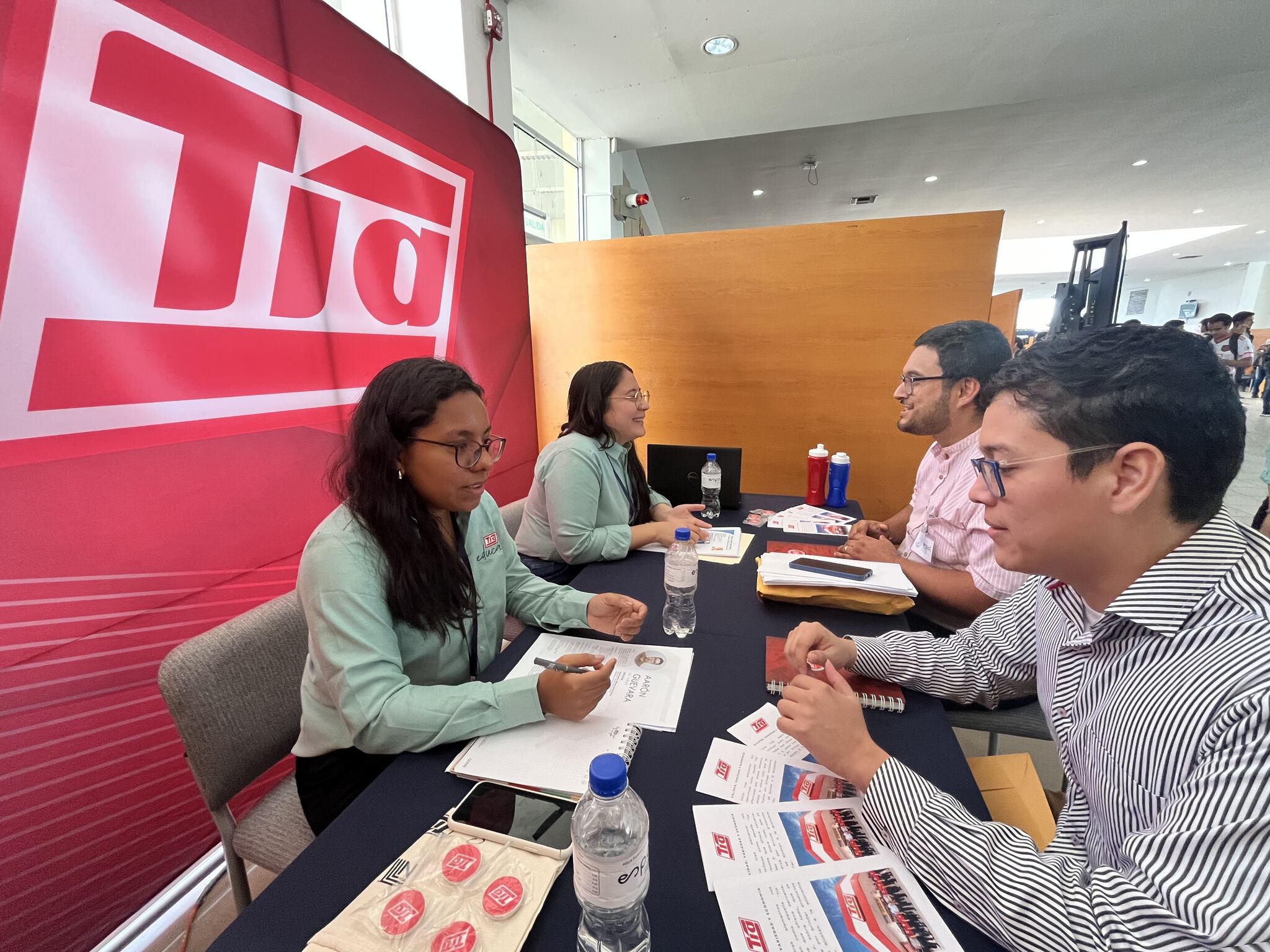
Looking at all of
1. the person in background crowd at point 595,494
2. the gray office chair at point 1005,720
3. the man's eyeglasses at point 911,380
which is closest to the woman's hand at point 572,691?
the person in background crowd at point 595,494

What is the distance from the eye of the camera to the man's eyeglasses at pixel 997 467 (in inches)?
29.3

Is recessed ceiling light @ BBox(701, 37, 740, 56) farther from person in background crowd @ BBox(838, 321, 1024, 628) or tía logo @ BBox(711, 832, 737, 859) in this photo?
tía logo @ BBox(711, 832, 737, 859)

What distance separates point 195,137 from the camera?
139cm

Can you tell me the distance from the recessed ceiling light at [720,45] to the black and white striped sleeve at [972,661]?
336 centimetres

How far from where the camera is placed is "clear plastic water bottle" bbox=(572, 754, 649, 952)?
56 cm

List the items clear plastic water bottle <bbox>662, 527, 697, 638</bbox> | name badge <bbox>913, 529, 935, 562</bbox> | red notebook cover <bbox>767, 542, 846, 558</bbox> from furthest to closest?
name badge <bbox>913, 529, 935, 562</bbox>, red notebook cover <bbox>767, 542, 846, 558</bbox>, clear plastic water bottle <bbox>662, 527, 697, 638</bbox>

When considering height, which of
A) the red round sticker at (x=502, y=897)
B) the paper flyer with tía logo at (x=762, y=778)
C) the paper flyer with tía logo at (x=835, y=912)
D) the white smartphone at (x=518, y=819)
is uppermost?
the paper flyer with tía logo at (x=762, y=778)

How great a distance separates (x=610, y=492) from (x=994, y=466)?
4.62 feet

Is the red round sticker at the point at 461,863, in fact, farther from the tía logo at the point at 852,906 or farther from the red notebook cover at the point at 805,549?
the red notebook cover at the point at 805,549

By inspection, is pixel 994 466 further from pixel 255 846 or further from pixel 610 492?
pixel 255 846

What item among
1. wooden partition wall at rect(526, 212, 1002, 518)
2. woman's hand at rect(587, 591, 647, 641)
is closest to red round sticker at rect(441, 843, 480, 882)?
woman's hand at rect(587, 591, 647, 641)

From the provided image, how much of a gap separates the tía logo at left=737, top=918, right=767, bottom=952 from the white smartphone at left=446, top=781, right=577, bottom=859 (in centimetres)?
22

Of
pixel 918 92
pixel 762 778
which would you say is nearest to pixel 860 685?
pixel 762 778

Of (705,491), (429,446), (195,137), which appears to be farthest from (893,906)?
(195,137)
